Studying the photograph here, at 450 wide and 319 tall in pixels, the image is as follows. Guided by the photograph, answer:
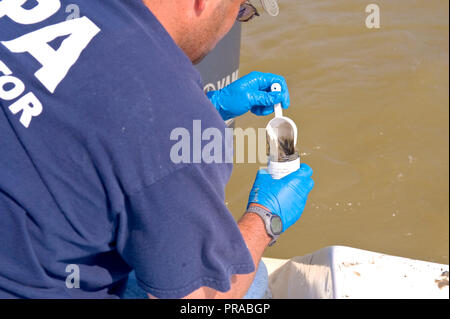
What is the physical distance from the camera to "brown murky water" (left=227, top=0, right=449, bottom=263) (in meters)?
2.03

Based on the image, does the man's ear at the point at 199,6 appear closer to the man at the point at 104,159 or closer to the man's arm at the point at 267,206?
the man at the point at 104,159

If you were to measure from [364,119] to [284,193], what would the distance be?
1.40 meters

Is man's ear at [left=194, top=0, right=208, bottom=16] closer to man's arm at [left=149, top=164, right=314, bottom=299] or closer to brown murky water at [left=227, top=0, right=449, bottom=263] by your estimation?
man's arm at [left=149, top=164, right=314, bottom=299]

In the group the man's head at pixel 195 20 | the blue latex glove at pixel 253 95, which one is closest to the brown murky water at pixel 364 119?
the blue latex glove at pixel 253 95

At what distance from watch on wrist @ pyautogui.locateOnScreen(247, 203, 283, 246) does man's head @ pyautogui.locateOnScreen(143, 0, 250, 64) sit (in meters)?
0.40

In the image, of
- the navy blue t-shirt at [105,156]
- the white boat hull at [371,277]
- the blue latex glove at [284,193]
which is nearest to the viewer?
the navy blue t-shirt at [105,156]

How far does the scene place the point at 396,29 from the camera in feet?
10.5

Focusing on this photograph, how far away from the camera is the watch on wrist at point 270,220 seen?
3.76 ft

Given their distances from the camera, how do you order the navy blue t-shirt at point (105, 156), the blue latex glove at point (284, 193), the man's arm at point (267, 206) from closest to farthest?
the navy blue t-shirt at point (105, 156) < the man's arm at point (267, 206) < the blue latex glove at point (284, 193)

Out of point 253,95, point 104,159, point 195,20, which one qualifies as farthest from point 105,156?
point 253,95

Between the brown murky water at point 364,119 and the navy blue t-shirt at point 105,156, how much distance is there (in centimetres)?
125

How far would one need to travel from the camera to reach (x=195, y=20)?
913 millimetres

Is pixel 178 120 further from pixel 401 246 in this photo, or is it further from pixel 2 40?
pixel 401 246

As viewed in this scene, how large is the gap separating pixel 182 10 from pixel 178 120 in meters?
0.25
